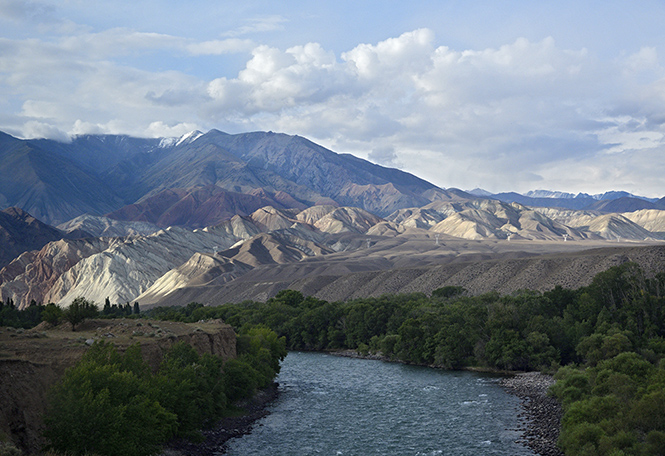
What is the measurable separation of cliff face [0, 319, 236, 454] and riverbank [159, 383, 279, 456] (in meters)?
5.84

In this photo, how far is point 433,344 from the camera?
285ft

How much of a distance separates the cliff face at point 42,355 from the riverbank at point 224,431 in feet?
19.1

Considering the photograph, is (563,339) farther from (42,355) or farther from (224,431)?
(42,355)

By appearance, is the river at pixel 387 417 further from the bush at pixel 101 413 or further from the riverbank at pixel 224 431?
the bush at pixel 101 413

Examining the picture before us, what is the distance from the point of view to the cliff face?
30953 millimetres

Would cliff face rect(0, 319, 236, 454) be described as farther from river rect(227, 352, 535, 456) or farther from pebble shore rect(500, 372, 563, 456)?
pebble shore rect(500, 372, 563, 456)

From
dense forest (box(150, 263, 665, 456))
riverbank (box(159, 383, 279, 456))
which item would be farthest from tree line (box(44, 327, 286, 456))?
dense forest (box(150, 263, 665, 456))

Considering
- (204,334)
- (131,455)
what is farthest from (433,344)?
(131,455)

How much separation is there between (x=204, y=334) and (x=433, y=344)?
1566 inches

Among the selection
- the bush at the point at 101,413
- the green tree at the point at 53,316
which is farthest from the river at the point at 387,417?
the green tree at the point at 53,316

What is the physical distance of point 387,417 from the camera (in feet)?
179

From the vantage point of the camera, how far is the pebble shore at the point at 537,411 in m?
44.6

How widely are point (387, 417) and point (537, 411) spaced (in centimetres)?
1313

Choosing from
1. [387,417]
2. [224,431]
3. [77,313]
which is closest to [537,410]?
[387,417]
